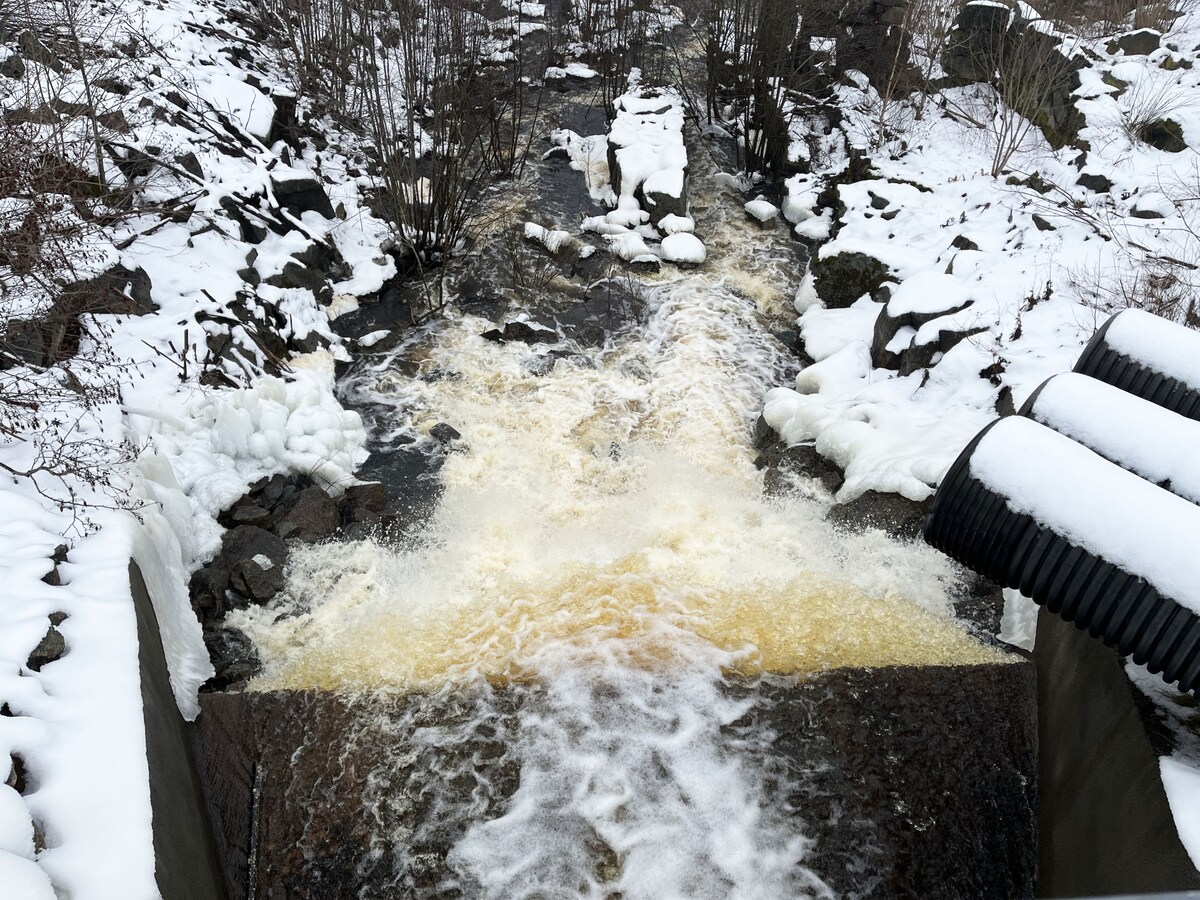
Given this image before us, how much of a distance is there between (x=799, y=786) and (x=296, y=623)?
3.23 m

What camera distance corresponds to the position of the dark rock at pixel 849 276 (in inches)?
337

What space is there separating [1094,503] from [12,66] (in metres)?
9.19

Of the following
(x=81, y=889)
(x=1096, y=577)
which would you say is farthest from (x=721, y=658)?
(x=81, y=889)

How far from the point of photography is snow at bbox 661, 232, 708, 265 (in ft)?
31.9

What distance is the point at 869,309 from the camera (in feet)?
27.6

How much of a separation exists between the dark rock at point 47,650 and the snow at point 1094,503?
4.09 meters

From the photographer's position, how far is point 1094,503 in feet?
10.4

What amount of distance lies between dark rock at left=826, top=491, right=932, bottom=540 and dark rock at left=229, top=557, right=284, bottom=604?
156 inches

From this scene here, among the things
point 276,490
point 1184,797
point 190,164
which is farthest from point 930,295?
point 190,164

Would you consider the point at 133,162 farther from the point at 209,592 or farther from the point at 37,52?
the point at 209,592

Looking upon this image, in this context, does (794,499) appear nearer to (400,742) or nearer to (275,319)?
(400,742)

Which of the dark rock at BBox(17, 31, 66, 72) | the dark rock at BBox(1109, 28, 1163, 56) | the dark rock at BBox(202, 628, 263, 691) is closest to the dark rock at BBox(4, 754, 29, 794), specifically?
the dark rock at BBox(202, 628, 263, 691)

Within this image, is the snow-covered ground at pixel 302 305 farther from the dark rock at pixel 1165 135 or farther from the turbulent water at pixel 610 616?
the turbulent water at pixel 610 616

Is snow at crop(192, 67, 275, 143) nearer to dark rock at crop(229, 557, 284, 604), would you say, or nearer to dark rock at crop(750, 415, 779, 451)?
dark rock at crop(229, 557, 284, 604)
